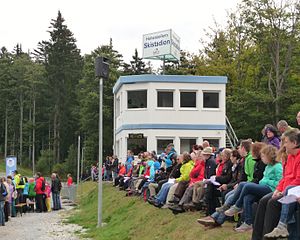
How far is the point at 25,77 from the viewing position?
88938 millimetres

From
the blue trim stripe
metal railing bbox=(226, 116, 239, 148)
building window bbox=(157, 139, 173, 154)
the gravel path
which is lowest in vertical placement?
the gravel path

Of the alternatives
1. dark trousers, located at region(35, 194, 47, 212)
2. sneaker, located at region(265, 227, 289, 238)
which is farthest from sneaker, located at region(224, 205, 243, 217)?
dark trousers, located at region(35, 194, 47, 212)

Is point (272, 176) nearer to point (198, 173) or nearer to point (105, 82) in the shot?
point (198, 173)

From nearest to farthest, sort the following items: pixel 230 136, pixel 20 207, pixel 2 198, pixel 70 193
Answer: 1. pixel 2 198
2. pixel 20 207
3. pixel 70 193
4. pixel 230 136

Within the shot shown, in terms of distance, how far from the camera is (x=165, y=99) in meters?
34.8

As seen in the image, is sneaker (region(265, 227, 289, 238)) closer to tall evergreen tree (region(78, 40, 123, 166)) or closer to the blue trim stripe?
the blue trim stripe

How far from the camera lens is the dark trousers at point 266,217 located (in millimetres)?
7883

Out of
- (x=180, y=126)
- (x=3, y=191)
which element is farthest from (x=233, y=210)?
(x=180, y=126)

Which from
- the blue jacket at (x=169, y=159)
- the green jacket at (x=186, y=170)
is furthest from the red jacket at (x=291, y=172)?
the blue jacket at (x=169, y=159)

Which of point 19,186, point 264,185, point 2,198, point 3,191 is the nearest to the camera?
point 264,185

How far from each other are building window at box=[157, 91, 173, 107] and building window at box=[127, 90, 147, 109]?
0.86 m

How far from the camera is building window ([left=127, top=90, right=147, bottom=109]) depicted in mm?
34844

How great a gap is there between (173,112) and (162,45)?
286 inches

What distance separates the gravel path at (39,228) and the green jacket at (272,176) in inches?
328
